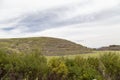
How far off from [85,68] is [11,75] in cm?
1707

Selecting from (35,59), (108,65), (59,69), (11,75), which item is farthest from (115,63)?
(11,75)

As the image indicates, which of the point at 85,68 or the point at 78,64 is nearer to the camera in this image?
the point at 85,68

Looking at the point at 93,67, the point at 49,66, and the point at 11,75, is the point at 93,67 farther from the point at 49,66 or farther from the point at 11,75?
the point at 11,75

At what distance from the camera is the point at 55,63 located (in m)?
75.7

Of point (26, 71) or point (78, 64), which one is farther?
point (78, 64)

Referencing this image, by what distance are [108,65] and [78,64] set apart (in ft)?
24.4

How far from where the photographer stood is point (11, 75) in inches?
2813

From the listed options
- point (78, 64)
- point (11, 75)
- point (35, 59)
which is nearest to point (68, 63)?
point (78, 64)

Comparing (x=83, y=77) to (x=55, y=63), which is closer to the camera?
(x=83, y=77)

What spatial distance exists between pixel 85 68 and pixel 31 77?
12664 mm

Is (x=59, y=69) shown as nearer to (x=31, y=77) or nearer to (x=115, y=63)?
(x=31, y=77)

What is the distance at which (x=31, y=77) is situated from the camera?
7244 centimetres

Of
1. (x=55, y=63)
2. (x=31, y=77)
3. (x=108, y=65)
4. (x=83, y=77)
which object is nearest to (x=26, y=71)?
(x=31, y=77)

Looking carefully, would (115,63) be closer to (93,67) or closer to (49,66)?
(93,67)
